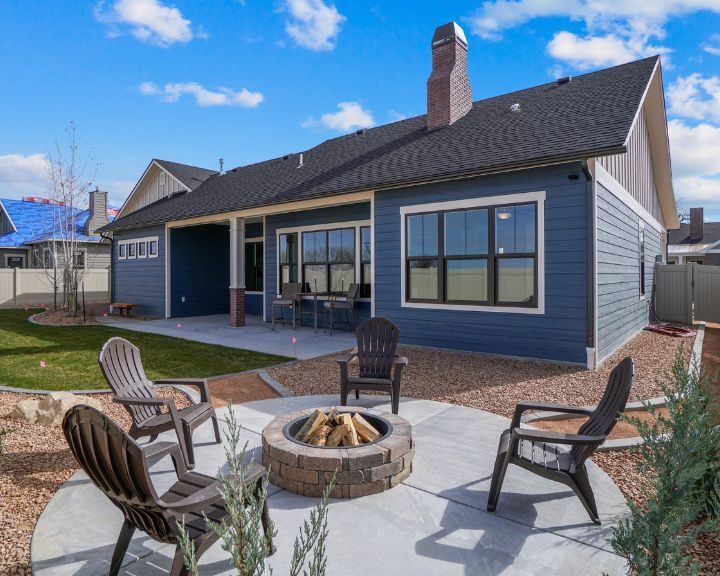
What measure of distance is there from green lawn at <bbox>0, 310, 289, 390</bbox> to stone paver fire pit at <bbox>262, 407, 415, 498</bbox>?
396 cm

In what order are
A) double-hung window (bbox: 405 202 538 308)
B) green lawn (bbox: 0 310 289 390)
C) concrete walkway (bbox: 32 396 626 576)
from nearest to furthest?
concrete walkway (bbox: 32 396 626 576)
green lawn (bbox: 0 310 289 390)
double-hung window (bbox: 405 202 538 308)

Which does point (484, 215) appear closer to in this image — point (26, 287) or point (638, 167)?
point (638, 167)

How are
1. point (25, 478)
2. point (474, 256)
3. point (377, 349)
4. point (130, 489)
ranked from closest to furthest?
point (130, 489) → point (25, 478) → point (377, 349) → point (474, 256)

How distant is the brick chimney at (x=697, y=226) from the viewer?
31755mm

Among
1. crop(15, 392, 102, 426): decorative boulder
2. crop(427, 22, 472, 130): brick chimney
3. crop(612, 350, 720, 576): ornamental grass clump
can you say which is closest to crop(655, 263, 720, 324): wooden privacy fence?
crop(427, 22, 472, 130): brick chimney

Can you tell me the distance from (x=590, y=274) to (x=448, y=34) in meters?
6.98

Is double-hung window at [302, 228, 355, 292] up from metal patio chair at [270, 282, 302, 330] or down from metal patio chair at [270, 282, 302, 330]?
up

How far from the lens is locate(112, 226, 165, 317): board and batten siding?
1505 centimetres

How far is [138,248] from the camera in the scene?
636 inches

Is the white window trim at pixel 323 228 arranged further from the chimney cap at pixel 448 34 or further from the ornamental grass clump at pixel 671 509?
the ornamental grass clump at pixel 671 509

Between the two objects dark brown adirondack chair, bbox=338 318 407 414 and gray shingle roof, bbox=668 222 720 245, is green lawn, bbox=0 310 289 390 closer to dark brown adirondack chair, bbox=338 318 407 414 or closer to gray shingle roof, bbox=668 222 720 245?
dark brown adirondack chair, bbox=338 318 407 414

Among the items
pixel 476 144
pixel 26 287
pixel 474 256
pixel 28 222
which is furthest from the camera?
pixel 28 222

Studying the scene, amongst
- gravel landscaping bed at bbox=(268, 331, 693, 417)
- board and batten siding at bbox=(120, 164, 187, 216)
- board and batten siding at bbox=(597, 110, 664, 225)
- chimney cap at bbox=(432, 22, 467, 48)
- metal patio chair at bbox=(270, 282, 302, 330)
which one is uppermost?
chimney cap at bbox=(432, 22, 467, 48)

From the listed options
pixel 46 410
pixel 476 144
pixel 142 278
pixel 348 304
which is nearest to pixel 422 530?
pixel 46 410
